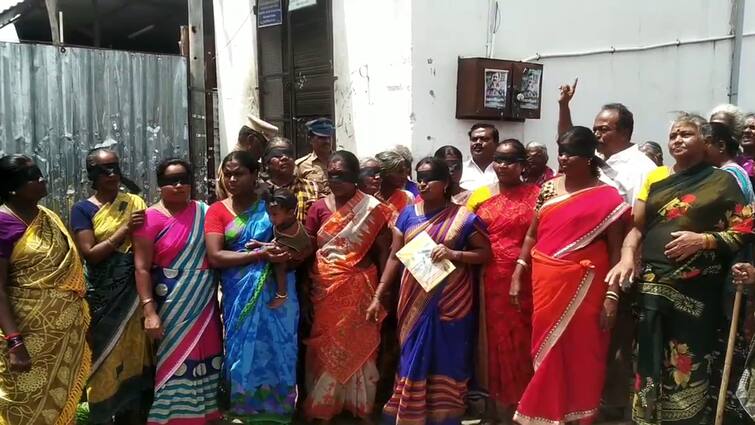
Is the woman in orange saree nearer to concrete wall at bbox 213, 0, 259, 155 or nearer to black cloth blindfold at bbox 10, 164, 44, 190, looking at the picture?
black cloth blindfold at bbox 10, 164, 44, 190

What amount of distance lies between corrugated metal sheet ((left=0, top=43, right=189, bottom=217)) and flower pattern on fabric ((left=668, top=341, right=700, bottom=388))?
17.2 ft

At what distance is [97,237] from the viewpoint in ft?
10.5

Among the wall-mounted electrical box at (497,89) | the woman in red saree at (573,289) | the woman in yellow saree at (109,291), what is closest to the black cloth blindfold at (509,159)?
the woman in red saree at (573,289)

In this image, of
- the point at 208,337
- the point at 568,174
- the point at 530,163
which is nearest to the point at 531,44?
the point at 530,163

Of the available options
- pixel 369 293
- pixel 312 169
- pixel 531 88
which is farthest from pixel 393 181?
pixel 531 88

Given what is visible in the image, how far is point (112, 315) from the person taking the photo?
328 centimetres

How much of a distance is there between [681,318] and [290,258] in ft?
6.32

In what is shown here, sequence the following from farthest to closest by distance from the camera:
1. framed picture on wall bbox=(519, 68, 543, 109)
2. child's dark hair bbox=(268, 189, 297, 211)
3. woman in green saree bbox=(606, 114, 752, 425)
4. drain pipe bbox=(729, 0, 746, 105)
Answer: drain pipe bbox=(729, 0, 746, 105) < framed picture on wall bbox=(519, 68, 543, 109) < child's dark hair bbox=(268, 189, 297, 211) < woman in green saree bbox=(606, 114, 752, 425)

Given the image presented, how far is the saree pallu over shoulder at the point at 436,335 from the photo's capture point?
329 cm

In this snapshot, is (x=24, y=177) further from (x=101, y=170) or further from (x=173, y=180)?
(x=173, y=180)

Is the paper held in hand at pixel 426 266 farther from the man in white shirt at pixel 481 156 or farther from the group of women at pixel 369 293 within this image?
the man in white shirt at pixel 481 156

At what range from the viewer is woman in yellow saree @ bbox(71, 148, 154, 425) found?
→ 3219 millimetres

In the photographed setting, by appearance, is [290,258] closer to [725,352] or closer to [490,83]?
[725,352]

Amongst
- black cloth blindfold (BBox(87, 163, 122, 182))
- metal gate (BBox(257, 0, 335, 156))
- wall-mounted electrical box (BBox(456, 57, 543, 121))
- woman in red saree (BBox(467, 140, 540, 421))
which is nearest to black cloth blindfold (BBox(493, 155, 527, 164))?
woman in red saree (BBox(467, 140, 540, 421))
